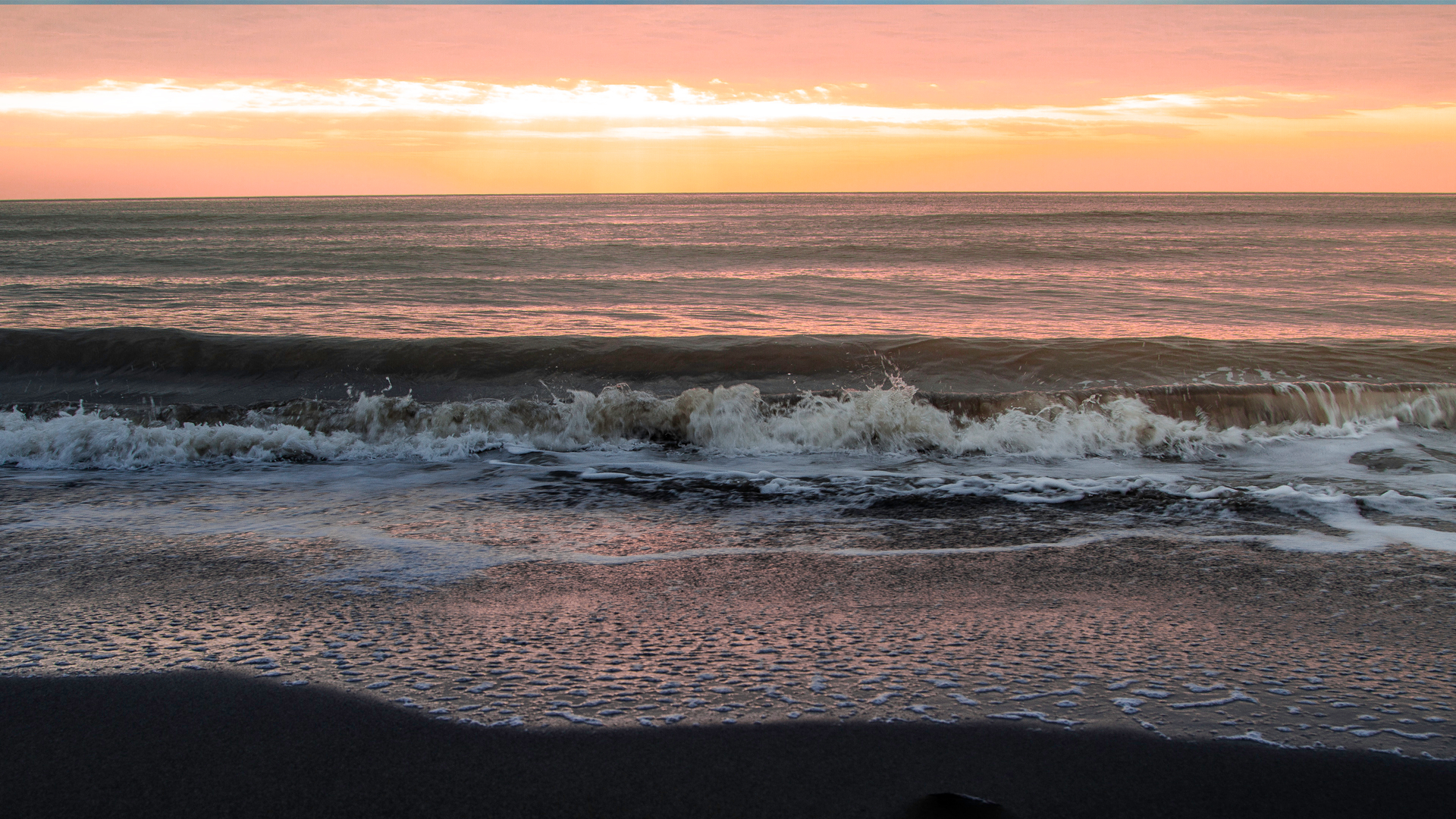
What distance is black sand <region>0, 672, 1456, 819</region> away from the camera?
226 cm

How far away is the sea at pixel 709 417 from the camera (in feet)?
15.4

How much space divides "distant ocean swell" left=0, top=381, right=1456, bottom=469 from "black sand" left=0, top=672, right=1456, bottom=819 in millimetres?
4517

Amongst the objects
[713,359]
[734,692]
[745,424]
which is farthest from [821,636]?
[713,359]

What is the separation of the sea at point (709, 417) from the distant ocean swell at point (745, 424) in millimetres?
35

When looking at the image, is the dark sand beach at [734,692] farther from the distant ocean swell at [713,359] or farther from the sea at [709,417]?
the distant ocean swell at [713,359]

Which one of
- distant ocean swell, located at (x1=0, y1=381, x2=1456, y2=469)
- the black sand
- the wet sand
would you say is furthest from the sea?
the black sand

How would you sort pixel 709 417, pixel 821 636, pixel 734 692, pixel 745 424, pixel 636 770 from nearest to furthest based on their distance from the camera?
pixel 636 770 → pixel 734 692 → pixel 821 636 → pixel 745 424 → pixel 709 417

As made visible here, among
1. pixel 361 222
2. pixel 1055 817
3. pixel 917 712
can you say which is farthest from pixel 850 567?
pixel 361 222

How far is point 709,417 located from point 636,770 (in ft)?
17.7

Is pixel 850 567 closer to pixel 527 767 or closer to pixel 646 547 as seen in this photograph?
pixel 646 547

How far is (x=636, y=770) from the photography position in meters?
2.41

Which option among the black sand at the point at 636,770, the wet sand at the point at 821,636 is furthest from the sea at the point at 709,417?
the black sand at the point at 636,770

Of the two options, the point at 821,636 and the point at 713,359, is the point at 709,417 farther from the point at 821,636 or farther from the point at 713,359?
the point at 821,636

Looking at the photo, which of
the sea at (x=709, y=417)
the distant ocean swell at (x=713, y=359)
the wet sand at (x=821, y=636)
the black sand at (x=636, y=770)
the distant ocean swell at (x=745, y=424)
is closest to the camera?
the black sand at (x=636, y=770)
